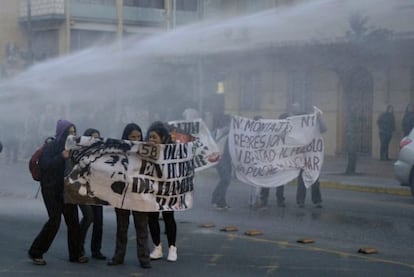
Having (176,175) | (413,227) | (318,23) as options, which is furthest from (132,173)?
(318,23)

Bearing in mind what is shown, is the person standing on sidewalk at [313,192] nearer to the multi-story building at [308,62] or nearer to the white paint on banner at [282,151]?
the white paint on banner at [282,151]

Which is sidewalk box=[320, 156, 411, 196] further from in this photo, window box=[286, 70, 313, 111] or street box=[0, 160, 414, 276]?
window box=[286, 70, 313, 111]

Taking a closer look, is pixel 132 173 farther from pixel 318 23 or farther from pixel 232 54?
pixel 232 54

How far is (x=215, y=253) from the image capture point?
923 centimetres

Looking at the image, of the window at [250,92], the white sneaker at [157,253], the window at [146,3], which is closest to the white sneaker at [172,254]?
the white sneaker at [157,253]

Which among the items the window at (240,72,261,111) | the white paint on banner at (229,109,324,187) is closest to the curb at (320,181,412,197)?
the white paint on banner at (229,109,324,187)

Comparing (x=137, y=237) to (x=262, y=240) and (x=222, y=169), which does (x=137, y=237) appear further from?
(x=222, y=169)

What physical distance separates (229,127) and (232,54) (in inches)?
490

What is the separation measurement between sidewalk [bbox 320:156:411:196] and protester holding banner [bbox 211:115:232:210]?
4.11 m

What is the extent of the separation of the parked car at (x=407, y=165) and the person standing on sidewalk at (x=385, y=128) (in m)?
7.58

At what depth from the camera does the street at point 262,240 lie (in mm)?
8375

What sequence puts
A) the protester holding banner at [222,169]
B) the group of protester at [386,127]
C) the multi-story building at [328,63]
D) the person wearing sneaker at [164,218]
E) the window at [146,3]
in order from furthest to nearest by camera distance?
the window at [146,3] → the group of protester at [386,127] → the multi-story building at [328,63] → the protester holding banner at [222,169] → the person wearing sneaker at [164,218]

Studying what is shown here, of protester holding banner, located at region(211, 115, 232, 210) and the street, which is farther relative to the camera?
protester holding banner, located at region(211, 115, 232, 210)

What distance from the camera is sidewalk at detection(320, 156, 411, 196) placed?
16656 mm
